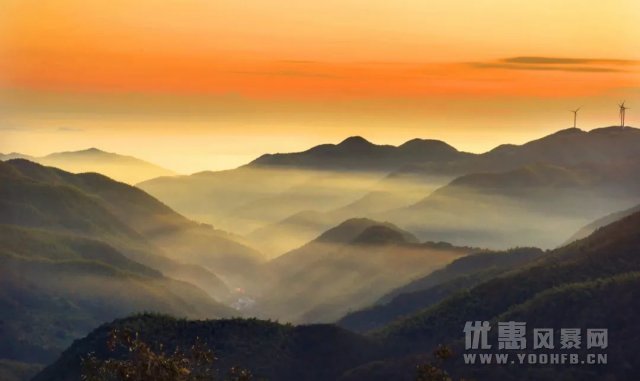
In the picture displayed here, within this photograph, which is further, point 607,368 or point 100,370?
point 607,368

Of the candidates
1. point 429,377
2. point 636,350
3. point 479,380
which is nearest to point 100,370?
point 429,377

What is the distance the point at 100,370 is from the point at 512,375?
362 feet

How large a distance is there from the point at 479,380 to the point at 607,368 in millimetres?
21142

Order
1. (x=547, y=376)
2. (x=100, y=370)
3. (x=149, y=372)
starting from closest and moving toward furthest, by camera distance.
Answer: (x=149, y=372) < (x=100, y=370) < (x=547, y=376)

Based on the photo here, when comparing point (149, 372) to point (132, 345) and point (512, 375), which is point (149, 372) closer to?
point (132, 345)

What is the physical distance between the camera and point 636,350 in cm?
19912

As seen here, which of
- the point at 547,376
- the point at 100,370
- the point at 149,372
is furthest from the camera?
the point at 547,376

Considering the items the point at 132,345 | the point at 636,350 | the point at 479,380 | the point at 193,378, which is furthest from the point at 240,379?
the point at 636,350

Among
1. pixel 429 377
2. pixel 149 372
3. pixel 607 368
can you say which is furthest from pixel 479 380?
pixel 149 372

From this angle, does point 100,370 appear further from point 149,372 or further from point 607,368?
point 607,368

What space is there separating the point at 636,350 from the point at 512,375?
21.4 metres

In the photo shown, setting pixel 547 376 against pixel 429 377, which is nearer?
pixel 429 377

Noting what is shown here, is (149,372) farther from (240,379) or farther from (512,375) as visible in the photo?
(512,375)

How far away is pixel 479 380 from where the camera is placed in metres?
195
